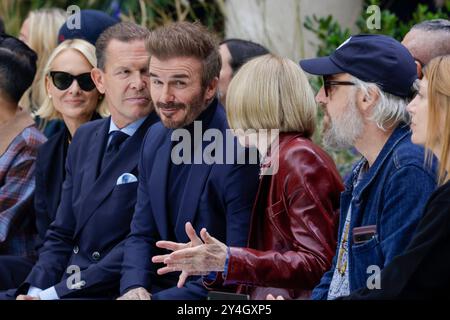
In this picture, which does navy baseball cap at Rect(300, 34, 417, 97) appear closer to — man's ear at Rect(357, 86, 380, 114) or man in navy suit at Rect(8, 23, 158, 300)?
man's ear at Rect(357, 86, 380, 114)

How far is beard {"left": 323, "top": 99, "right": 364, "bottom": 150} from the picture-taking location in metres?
4.57

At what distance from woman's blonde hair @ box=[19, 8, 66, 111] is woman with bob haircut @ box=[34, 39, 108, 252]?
2.92 ft

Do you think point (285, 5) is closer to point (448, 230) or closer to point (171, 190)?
point (171, 190)

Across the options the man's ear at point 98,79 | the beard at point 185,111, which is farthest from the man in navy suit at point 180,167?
the man's ear at point 98,79

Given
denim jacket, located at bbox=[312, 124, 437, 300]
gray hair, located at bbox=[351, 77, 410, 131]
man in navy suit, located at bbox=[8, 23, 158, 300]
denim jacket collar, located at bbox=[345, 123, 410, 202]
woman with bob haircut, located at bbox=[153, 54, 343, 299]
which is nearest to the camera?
denim jacket, located at bbox=[312, 124, 437, 300]

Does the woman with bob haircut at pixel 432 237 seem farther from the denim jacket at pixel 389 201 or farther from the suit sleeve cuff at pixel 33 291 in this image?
the suit sleeve cuff at pixel 33 291

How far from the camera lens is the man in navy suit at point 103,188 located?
540cm

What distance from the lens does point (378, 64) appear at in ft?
14.9

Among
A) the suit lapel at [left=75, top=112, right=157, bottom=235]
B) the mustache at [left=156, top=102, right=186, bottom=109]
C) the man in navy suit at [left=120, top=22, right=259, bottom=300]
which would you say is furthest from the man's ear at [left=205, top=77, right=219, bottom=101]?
the suit lapel at [left=75, top=112, right=157, bottom=235]

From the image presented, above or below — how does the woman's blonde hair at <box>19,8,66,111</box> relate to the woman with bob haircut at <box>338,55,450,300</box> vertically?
above

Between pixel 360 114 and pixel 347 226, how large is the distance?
0.49m

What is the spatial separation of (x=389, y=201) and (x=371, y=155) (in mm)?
384

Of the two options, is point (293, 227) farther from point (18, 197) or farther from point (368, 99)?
point (18, 197)
